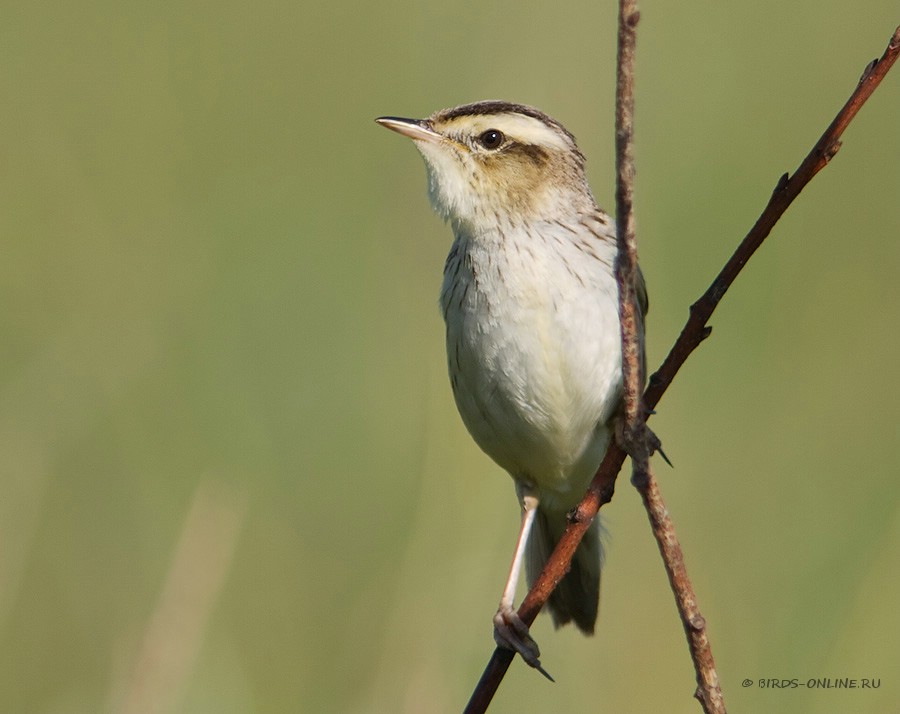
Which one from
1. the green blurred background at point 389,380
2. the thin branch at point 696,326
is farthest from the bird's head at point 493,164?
the thin branch at point 696,326

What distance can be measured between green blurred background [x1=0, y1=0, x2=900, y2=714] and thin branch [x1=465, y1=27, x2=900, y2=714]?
1.14m

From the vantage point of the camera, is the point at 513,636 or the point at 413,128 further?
the point at 413,128

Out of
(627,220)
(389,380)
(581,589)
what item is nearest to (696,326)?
(627,220)

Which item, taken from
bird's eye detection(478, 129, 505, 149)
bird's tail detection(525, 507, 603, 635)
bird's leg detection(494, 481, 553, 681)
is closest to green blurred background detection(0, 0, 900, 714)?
bird's leg detection(494, 481, 553, 681)

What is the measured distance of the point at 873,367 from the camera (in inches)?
215

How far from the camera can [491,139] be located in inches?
150

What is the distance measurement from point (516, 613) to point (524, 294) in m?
0.86

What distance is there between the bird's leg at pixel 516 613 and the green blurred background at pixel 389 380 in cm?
8

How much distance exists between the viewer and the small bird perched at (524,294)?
356 cm

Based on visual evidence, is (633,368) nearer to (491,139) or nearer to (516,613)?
(516,613)

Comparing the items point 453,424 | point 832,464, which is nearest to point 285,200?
point 453,424

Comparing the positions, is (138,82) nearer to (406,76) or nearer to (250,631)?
(406,76)

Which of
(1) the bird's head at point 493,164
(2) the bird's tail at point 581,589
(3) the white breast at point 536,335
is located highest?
(1) the bird's head at point 493,164

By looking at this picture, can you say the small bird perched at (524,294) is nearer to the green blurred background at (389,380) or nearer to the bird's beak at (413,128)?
the bird's beak at (413,128)
